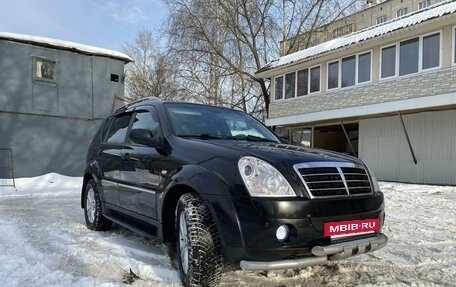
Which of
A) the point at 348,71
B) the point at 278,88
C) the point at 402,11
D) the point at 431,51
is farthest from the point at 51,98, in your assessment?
the point at 402,11

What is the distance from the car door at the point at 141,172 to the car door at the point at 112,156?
7.9 inches

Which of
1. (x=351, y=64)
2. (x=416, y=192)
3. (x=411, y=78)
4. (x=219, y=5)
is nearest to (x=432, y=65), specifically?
(x=411, y=78)

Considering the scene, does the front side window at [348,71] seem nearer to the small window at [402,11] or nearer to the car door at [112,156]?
the car door at [112,156]

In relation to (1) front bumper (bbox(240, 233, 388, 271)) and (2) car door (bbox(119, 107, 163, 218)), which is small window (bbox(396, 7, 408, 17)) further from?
(1) front bumper (bbox(240, 233, 388, 271))

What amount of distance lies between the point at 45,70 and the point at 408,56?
13.3 metres

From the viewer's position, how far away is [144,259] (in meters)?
4.70

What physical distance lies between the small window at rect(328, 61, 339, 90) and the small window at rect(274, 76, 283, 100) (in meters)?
3.24

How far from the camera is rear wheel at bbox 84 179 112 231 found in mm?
6188

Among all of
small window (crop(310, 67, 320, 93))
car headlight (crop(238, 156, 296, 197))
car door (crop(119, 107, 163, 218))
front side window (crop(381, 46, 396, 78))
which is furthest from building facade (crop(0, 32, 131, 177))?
car headlight (crop(238, 156, 296, 197))

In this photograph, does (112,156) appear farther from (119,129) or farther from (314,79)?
(314,79)

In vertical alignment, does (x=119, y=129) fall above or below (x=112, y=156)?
above

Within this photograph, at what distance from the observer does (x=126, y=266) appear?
4.45 m

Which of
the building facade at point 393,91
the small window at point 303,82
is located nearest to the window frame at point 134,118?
the building facade at point 393,91

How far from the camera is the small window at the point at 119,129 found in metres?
5.68
